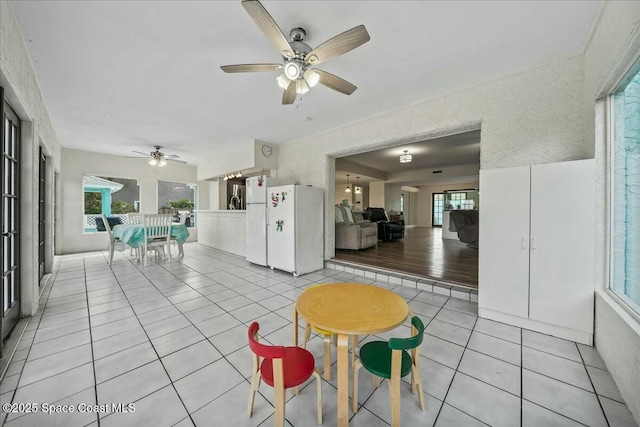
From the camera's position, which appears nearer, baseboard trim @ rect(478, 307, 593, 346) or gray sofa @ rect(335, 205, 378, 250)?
baseboard trim @ rect(478, 307, 593, 346)

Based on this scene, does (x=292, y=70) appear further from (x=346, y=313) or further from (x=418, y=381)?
(x=418, y=381)

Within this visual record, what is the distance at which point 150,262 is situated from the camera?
15.7ft

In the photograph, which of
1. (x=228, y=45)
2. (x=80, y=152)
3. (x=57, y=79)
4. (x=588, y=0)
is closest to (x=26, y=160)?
(x=57, y=79)

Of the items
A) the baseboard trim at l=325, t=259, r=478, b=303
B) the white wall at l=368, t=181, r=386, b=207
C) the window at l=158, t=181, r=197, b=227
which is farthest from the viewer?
the white wall at l=368, t=181, r=386, b=207

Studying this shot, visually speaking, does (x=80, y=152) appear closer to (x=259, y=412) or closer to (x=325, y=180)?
(x=325, y=180)

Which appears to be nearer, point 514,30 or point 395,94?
point 514,30

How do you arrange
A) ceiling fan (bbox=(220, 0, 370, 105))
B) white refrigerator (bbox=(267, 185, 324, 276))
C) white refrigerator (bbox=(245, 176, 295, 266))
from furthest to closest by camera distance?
white refrigerator (bbox=(245, 176, 295, 266)), white refrigerator (bbox=(267, 185, 324, 276)), ceiling fan (bbox=(220, 0, 370, 105))

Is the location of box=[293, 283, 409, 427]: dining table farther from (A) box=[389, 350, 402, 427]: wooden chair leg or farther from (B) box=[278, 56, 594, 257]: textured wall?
(B) box=[278, 56, 594, 257]: textured wall

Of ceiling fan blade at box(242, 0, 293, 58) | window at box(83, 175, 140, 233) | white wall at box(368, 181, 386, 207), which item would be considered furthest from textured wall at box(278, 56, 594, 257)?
window at box(83, 175, 140, 233)

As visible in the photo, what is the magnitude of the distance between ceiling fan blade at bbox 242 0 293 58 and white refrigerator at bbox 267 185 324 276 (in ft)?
7.46

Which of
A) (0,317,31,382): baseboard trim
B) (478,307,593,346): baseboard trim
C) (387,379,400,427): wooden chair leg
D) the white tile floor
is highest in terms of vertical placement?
(387,379,400,427): wooden chair leg

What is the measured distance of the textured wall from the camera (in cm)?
224

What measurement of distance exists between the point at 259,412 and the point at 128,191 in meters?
8.17

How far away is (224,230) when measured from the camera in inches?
243
